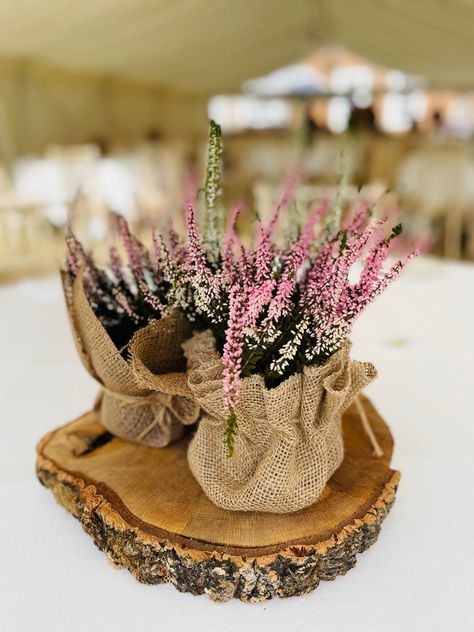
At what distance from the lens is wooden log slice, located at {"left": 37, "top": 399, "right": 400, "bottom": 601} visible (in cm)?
65

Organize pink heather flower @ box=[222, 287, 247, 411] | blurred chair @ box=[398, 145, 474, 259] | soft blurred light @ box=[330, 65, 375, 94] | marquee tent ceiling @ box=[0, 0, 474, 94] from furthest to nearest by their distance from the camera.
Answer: soft blurred light @ box=[330, 65, 375, 94], blurred chair @ box=[398, 145, 474, 259], marquee tent ceiling @ box=[0, 0, 474, 94], pink heather flower @ box=[222, 287, 247, 411]

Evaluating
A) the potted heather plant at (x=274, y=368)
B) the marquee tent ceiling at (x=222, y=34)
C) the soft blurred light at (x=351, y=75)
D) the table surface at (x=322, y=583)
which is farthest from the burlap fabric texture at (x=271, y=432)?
the soft blurred light at (x=351, y=75)

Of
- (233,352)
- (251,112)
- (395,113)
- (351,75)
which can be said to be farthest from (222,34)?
(351,75)

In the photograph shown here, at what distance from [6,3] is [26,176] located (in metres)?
1.44

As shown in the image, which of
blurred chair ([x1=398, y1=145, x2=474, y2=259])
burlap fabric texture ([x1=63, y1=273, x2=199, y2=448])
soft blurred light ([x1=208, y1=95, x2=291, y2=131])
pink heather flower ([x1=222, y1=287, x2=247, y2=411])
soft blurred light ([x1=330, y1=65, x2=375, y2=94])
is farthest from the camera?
soft blurred light ([x1=330, y1=65, x2=375, y2=94])

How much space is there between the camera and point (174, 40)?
4320mm

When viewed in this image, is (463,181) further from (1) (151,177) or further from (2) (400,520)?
(2) (400,520)

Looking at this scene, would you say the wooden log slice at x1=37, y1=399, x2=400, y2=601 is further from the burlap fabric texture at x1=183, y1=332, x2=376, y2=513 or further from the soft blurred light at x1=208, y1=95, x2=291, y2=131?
the soft blurred light at x1=208, y1=95, x2=291, y2=131

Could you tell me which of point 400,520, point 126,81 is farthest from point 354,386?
point 126,81

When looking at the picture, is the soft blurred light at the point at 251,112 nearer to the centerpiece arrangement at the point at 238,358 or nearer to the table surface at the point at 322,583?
the table surface at the point at 322,583

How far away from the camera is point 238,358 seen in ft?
2.05

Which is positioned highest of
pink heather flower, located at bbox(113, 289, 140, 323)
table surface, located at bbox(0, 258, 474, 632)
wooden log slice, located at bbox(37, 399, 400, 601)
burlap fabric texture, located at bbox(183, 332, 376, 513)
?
pink heather flower, located at bbox(113, 289, 140, 323)

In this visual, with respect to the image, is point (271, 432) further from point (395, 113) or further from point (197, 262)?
point (395, 113)

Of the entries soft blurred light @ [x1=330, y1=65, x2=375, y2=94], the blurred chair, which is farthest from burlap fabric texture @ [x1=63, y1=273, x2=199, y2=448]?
soft blurred light @ [x1=330, y1=65, x2=375, y2=94]
